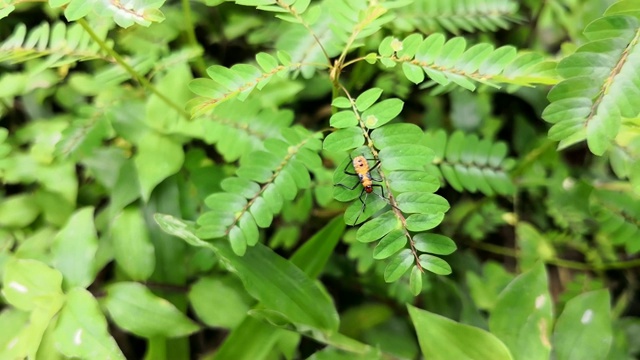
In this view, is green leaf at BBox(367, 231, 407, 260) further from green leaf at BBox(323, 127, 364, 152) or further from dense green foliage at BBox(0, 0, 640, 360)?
green leaf at BBox(323, 127, 364, 152)

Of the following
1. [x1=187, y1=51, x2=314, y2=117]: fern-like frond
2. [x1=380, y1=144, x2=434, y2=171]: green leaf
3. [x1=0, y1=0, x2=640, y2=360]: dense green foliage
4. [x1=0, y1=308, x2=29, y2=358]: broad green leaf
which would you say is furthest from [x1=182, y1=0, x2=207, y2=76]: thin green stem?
[x1=0, y1=308, x2=29, y2=358]: broad green leaf

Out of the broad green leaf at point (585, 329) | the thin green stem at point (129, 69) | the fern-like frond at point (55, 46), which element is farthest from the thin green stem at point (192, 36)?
the broad green leaf at point (585, 329)

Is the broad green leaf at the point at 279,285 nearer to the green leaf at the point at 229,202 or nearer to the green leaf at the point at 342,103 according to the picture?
the green leaf at the point at 229,202

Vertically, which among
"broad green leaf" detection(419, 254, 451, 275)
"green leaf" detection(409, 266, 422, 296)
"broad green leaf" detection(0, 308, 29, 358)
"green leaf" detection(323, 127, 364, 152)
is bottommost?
"broad green leaf" detection(0, 308, 29, 358)

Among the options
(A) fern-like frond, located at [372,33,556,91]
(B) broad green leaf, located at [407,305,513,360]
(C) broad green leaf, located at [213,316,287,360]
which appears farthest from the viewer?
(C) broad green leaf, located at [213,316,287,360]

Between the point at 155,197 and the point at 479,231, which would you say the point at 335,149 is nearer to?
the point at 155,197

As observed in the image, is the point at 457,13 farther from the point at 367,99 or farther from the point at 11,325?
the point at 11,325
